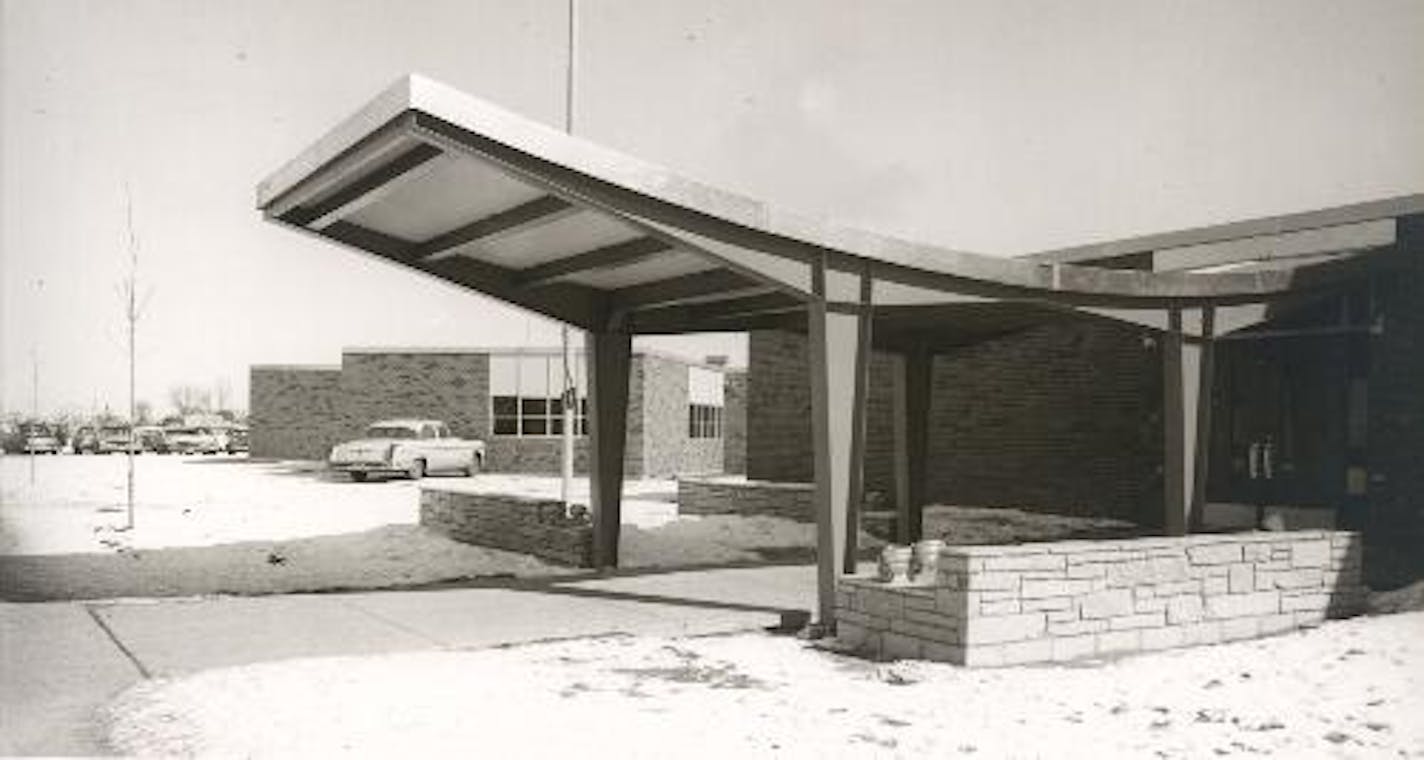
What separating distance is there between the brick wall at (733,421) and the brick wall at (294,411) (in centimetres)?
1460

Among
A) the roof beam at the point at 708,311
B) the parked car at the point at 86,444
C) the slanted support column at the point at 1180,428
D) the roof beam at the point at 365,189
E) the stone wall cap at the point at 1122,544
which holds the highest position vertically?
the roof beam at the point at 365,189

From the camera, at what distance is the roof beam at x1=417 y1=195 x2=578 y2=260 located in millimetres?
9734

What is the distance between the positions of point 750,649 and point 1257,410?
10.3 meters

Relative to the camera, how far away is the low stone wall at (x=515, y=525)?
46.9ft

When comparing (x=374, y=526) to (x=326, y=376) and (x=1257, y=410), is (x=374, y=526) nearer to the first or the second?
(x=1257, y=410)

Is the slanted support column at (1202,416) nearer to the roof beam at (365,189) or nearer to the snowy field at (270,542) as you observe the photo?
the snowy field at (270,542)

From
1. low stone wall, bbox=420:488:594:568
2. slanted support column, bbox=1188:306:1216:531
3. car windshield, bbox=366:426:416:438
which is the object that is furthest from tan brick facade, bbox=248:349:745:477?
slanted support column, bbox=1188:306:1216:531

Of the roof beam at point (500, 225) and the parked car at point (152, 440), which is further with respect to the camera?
the parked car at point (152, 440)

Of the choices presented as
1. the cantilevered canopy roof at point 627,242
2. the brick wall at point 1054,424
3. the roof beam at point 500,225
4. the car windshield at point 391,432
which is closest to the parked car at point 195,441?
the car windshield at point 391,432

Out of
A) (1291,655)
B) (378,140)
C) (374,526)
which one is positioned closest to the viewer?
(378,140)

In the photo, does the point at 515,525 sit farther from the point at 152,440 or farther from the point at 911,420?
the point at 152,440

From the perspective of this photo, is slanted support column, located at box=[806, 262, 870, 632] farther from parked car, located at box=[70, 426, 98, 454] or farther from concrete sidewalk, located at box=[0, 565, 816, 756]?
parked car, located at box=[70, 426, 98, 454]

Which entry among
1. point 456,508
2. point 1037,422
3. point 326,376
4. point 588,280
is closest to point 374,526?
point 456,508

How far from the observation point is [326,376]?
42875mm
